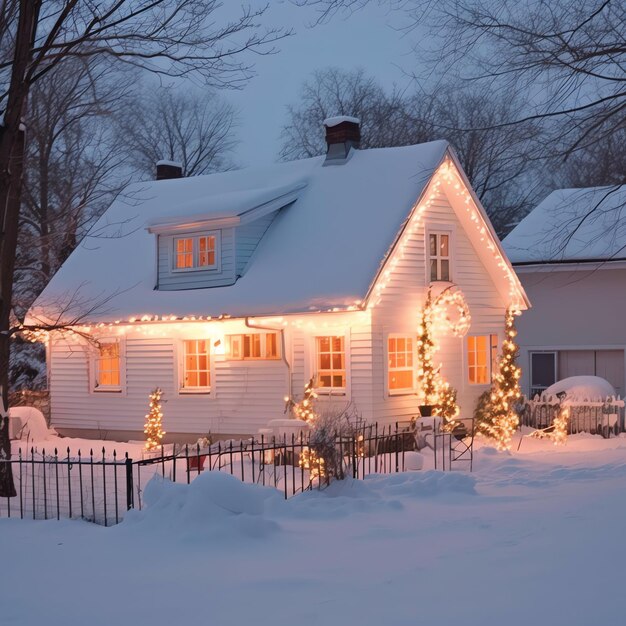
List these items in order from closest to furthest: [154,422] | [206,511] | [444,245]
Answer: [206,511]
[154,422]
[444,245]

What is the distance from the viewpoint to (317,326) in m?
21.3

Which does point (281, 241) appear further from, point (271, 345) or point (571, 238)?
point (571, 238)

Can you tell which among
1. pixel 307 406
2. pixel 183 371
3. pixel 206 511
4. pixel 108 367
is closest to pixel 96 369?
pixel 108 367

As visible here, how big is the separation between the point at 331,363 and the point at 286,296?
68.6 inches

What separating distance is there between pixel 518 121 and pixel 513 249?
1874 centimetres

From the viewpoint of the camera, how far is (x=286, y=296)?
21234 millimetres

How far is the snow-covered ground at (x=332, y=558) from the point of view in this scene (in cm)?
762

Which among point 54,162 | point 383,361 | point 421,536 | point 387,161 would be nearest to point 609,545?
point 421,536

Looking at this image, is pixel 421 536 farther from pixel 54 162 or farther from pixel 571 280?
pixel 54 162

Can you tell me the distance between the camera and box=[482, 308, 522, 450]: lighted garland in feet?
76.4

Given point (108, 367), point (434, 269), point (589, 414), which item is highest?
point (434, 269)

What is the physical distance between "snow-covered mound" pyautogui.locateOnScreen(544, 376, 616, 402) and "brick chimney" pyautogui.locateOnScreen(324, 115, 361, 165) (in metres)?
7.97

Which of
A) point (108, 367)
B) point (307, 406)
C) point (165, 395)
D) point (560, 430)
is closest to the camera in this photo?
point (307, 406)

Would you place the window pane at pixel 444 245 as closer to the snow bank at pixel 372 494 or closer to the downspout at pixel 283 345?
the downspout at pixel 283 345
